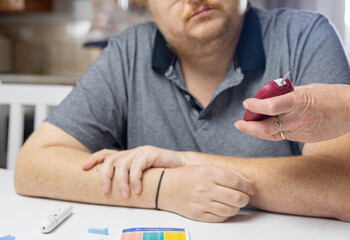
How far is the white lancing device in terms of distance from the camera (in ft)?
2.20

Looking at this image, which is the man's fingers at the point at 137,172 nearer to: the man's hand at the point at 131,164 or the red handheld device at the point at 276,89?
the man's hand at the point at 131,164

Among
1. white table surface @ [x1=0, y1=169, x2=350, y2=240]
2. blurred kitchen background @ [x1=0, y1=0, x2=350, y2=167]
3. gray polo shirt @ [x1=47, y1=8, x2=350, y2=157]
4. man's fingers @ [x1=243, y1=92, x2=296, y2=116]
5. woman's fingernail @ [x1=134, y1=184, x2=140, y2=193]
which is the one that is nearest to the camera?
man's fingers @ [x1=243, y1=92, x2=296, y2=116]

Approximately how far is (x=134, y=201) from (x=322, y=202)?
1.26 ft

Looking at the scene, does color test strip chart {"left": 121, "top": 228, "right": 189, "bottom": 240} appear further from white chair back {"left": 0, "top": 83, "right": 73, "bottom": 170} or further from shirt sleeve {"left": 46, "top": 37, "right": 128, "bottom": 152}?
white chair back {"left": 0, "top": 83, "right": 73, "bottom": 170}

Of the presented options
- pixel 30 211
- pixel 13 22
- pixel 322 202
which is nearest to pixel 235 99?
pixel 322 202

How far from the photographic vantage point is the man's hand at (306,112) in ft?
1.90

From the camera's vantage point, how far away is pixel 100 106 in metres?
1.09

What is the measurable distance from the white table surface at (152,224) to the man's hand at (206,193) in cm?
2

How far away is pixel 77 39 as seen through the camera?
3580 millimetres

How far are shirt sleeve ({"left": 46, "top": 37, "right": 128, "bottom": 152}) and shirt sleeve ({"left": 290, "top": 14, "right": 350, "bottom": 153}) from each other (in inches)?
20.0

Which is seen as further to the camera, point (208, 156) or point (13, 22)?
point (13, 22)

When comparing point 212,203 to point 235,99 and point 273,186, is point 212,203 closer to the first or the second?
point 273,186

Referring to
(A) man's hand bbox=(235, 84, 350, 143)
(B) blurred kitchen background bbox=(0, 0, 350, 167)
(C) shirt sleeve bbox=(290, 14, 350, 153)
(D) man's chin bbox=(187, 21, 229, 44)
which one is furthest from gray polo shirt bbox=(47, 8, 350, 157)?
(B) blurred kitchen background bbox=(0, 0, 350, 167)

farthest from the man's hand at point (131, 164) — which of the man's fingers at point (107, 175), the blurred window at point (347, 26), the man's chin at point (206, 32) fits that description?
the blurred window at point (347, 26)
